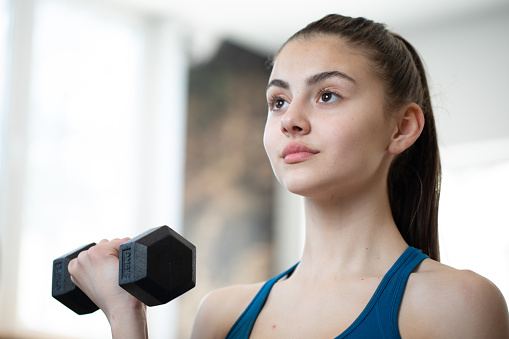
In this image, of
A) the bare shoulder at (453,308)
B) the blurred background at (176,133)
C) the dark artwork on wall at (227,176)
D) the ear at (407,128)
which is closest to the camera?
the bare shoulder at (453,308)

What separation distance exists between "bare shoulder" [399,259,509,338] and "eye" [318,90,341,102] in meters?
0.36

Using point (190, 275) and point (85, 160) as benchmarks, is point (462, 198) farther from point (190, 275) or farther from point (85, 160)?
point (190, 275)

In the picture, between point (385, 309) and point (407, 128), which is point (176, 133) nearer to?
point (407, 128)

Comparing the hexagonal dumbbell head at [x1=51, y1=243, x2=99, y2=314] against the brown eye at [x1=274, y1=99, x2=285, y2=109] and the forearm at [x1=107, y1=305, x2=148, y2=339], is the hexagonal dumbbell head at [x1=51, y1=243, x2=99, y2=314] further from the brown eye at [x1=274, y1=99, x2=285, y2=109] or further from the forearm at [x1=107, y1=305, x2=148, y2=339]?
the brown eye at [x1=274, y1=99, x2=285, y2=109]

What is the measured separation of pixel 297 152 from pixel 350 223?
0.18 metres

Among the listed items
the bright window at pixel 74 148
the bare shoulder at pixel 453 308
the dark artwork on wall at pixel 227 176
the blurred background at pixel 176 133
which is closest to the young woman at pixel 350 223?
the bare shoulder at pixel 453 308

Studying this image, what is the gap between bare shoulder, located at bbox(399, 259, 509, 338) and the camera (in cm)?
93

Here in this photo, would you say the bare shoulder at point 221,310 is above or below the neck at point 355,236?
below

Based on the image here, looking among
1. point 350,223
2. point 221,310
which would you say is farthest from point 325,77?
point 221,310

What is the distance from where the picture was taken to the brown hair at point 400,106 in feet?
3.88

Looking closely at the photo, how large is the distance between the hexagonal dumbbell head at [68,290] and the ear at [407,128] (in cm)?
63

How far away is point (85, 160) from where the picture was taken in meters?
3.46

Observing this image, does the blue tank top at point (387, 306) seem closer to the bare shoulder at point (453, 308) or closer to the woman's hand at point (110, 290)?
the bare shoulder at point (453, 308)

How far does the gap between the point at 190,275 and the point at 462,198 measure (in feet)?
10.5
